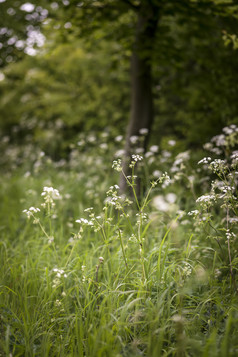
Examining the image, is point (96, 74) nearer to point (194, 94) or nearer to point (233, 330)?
point (194, 94)

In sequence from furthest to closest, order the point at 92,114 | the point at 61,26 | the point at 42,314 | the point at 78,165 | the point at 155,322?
the point at 92,114, the point at 78,165, the point at 61,26, the point at 42,314, the point at 155,322

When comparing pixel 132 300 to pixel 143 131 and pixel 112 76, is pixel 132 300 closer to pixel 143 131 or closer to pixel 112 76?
pixel 143 131

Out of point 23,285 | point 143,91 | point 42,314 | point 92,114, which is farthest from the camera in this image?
point 92,114

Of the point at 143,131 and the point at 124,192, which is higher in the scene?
the point at 143,131

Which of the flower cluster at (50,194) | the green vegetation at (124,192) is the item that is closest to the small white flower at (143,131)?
the green vegetation at (124,192)

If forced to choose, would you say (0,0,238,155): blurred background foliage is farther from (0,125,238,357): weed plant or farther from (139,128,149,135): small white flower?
(0,125,238,357): weed plant

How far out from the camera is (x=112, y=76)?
7.39m

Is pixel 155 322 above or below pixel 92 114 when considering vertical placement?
above

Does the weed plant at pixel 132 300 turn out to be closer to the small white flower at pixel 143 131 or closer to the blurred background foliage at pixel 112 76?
the small white flower at pixel 143 131

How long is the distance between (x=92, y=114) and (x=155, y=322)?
6878 millimetres

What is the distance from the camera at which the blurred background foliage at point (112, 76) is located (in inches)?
159

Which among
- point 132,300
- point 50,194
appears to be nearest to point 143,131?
point 50,194

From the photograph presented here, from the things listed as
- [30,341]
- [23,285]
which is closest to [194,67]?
[23,285]

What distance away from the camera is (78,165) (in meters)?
5.89
